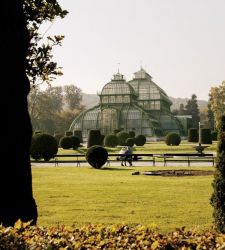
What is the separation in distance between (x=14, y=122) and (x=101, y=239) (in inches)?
120

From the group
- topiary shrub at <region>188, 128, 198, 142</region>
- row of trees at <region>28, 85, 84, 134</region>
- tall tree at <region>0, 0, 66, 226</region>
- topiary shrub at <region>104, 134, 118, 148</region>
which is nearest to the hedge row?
tall tree at <region>0, 0, 66, 226</region>

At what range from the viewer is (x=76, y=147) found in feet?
173

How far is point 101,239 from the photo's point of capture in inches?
196

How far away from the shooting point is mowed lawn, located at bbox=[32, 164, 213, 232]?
38.1 feet

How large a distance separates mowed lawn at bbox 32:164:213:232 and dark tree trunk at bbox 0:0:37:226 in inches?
120

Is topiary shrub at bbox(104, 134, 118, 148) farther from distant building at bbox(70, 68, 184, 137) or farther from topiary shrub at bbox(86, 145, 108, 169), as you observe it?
topiary shrub at bbox(86, 145, 108, 169)

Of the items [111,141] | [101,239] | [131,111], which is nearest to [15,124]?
[101,239]

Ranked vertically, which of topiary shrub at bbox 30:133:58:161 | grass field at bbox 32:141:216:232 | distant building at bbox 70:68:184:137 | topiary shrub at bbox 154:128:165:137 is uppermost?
distant building at bbox 70:68:184:137

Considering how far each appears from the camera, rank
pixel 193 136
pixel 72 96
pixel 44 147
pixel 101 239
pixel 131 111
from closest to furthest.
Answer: pixel 101 239 < pixel 44 147 < pixel 193 136 < pixel 131 111 < pixel 72 96

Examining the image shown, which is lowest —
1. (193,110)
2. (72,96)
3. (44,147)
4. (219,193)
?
(219,193)

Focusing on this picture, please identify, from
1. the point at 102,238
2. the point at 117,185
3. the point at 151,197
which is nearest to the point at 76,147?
the point at 117,185

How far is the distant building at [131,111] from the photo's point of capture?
249 ft

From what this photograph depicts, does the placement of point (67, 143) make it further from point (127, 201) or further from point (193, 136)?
point (127, 201)

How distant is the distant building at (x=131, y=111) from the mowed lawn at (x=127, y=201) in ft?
178
